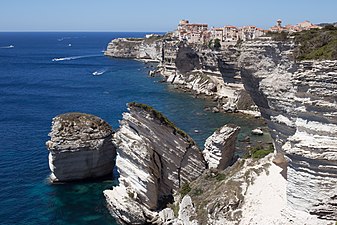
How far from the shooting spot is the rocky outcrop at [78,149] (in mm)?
32938

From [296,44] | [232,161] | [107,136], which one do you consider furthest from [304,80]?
[107,136]

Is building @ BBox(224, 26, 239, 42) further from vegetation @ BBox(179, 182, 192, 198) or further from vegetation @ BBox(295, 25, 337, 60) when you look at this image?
vegetation @ BBox(295, 25, 337, 60)

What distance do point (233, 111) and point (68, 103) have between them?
95.0 feet

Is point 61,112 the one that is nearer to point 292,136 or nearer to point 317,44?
point 292,136

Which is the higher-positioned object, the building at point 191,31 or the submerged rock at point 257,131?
the building at point 191,31

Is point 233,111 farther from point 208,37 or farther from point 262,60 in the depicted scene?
point 262,60

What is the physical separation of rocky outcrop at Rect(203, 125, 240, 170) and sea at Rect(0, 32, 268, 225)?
340 inches

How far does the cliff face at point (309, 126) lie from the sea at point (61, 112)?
1463cm

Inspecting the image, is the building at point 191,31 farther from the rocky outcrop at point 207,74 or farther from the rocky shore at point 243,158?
the rocky shore at point 243,158

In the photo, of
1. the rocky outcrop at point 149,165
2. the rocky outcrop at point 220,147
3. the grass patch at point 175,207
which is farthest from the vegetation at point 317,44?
the grass patch at point 175,207

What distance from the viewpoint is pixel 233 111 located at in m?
61.7

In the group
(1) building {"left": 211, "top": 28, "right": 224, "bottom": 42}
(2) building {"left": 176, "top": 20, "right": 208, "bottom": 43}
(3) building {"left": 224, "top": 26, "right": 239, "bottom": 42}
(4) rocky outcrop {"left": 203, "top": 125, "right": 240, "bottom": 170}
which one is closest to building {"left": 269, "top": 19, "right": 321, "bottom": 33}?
(4) rocky outcrop {"left": 203, "top": 125, "right": 240, "bottom": 170}

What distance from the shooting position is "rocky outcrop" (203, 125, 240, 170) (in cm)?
2797

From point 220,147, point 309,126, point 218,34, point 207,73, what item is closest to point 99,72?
point 218,34
